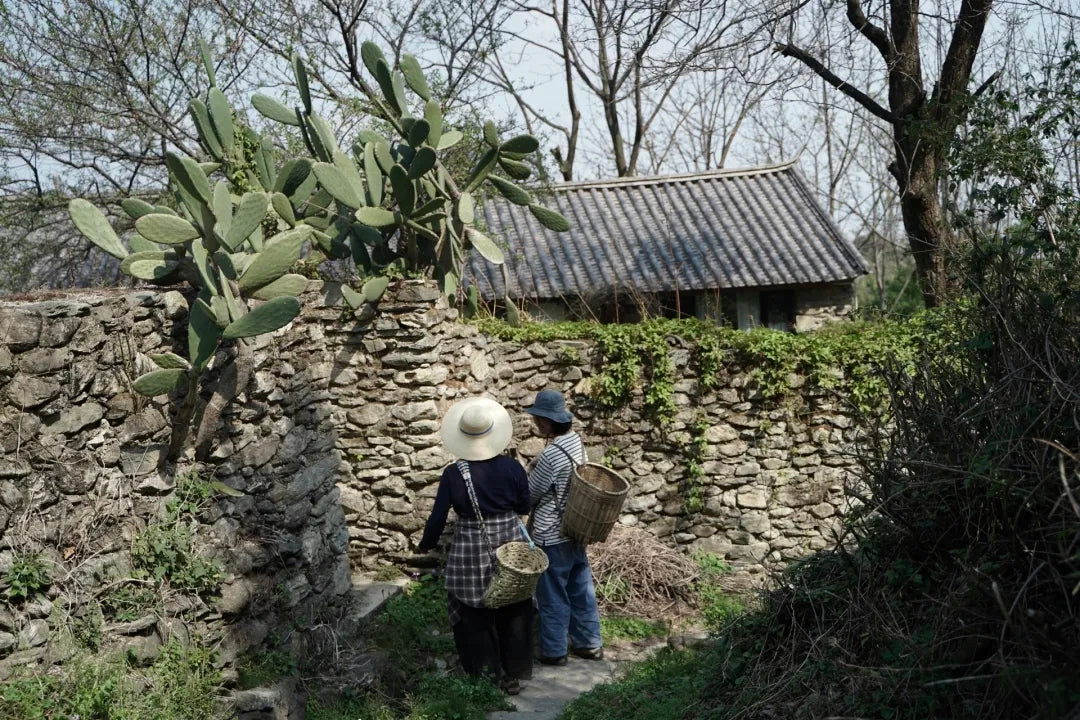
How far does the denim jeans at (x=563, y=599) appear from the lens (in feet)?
21.3

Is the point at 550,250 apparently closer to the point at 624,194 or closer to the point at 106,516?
the point at 624,194

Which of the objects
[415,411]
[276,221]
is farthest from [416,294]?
[276,221]

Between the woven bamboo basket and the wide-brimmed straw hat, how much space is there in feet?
1.93

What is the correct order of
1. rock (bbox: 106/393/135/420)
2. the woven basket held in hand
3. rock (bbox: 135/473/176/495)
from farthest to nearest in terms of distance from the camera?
the woven basket held in hand → rock (bbox: 135/473/176/495) → rock (bbox: 106/393/135/420)

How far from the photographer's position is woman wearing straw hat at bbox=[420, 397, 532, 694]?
5.86 metres

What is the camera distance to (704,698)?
4.13m

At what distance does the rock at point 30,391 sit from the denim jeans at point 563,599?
10.9 ft

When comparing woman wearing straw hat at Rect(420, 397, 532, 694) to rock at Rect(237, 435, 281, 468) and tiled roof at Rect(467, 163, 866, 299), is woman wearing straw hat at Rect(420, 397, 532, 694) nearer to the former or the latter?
rock at Rect(237, 435, 281, 468)

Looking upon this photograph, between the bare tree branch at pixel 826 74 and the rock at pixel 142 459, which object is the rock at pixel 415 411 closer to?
the rock at pixel 142 459

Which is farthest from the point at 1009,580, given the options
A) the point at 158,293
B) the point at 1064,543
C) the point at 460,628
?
the point at 158,293


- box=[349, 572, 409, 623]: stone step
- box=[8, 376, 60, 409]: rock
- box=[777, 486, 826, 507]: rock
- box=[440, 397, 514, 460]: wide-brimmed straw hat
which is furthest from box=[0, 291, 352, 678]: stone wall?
box=[777, 486, 826, 507]: rock

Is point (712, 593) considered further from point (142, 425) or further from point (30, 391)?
point (30, 391)

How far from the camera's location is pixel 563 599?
21.4 ft

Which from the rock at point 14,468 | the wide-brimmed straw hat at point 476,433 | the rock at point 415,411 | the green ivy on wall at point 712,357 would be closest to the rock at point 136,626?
the rock at point 14,468
